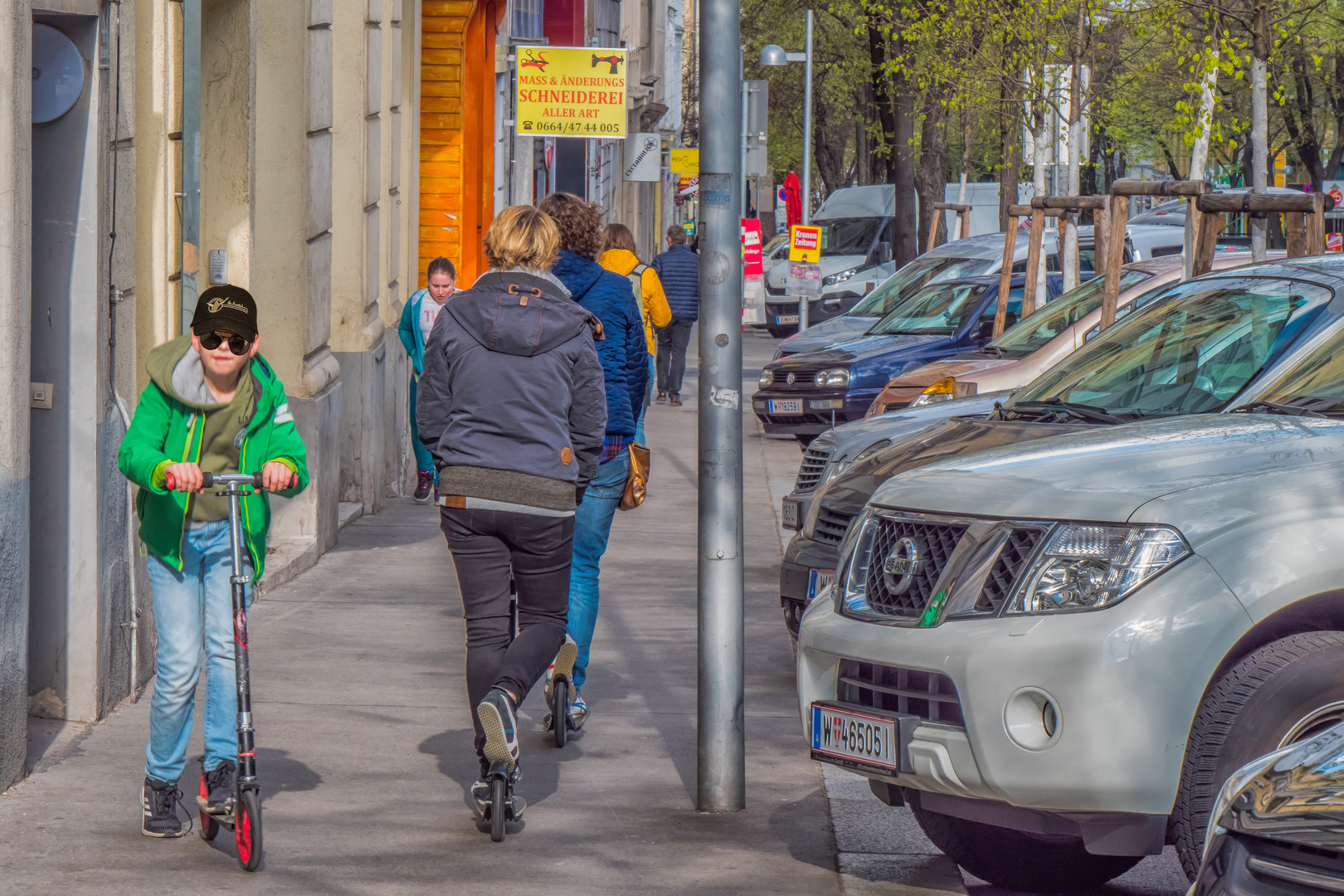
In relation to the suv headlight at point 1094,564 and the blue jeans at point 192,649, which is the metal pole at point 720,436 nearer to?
the blue jeans at point 192,649

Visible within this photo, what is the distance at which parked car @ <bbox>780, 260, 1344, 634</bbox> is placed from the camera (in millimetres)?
6547

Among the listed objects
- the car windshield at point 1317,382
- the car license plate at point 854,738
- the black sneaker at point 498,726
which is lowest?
the black sneaker at point 498,726

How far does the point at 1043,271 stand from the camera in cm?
1688

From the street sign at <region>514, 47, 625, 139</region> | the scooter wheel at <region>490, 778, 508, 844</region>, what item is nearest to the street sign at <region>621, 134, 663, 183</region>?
the street sign at <region>514, 47, 625, 139</region>

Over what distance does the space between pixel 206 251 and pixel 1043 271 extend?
904 centimetres

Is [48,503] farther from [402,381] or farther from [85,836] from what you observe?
[402,381]

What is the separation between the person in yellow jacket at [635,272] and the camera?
27.2 ft

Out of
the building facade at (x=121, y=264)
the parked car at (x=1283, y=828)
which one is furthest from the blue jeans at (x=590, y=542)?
the parked car at (x=1283, y=828)

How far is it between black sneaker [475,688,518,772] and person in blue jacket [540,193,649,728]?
146cm

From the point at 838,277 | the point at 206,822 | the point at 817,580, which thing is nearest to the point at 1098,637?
the point at 206,822

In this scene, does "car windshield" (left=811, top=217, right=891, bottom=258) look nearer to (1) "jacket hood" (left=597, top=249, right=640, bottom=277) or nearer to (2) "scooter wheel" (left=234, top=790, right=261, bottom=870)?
(1) "jacket hood" (left=597, top=249, right=640, bottom=277)

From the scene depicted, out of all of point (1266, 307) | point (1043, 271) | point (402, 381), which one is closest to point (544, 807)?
point (1266, 307)

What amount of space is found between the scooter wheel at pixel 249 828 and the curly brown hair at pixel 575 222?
102 inches

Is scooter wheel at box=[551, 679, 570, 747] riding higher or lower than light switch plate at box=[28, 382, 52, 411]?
lower
